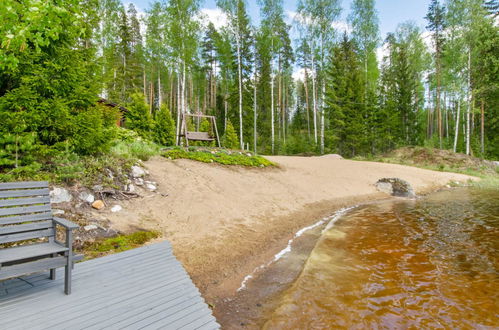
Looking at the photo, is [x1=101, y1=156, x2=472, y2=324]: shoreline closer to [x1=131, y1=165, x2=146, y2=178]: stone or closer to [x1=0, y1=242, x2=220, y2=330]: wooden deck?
[x1=131, y1=165, x2=146, y2=178]: stone

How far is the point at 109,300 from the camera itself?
2.58 m

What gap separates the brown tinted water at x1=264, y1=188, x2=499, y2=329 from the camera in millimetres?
3195

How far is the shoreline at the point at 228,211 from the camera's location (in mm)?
4387

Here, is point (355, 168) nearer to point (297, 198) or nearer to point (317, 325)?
point (297, 198)

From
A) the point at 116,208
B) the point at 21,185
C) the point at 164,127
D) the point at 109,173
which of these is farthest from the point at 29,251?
the point at 164,127

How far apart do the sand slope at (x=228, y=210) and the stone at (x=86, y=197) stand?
1.66 ft

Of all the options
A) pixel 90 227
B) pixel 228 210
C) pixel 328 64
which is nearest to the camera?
pixel 90 227

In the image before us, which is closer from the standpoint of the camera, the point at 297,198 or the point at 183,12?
the point at 297,198

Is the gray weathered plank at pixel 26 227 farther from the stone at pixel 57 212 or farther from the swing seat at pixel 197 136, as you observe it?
the swing seat at pixel 197 136

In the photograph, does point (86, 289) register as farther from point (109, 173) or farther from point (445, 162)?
point (445, 162)

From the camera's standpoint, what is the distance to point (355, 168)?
603 inches

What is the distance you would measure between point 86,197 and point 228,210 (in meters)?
3.33

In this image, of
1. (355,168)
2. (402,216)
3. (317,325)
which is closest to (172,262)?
(317,325)

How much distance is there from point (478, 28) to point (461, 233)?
20891 millimetres
